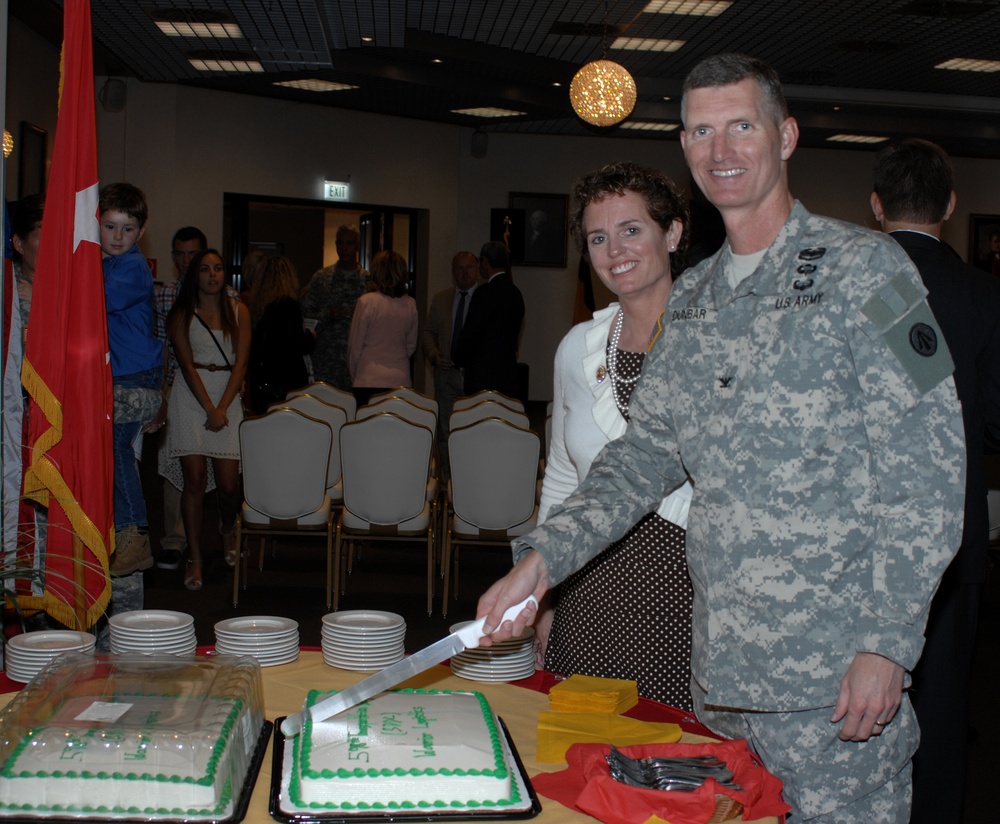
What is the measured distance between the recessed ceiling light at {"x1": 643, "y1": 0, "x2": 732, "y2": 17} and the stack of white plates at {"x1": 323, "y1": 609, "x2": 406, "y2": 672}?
24.5ft

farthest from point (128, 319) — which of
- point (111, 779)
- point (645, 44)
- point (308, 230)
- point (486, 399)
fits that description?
point (308, 230)

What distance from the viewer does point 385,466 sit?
16.4ft

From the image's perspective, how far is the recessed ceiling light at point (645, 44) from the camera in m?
9.44

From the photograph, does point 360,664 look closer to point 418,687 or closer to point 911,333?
point 418,687

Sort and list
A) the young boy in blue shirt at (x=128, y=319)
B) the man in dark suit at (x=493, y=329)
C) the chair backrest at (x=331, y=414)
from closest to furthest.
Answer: the young boy in blue shirt at (x=128, y=319) < the chair backrest at (x=331, y=414) < the man in dark suit at (x=493, y=329)

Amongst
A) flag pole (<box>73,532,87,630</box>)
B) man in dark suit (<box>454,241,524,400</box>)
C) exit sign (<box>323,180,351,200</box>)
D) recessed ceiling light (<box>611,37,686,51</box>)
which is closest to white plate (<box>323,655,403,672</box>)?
flag pole (<box>73,532,87,630</box>)

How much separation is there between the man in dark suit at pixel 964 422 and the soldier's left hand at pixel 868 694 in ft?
4.05

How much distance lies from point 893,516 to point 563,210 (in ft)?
42.7

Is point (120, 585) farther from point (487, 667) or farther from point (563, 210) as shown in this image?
point (563, 210)

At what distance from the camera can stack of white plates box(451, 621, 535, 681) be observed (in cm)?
185

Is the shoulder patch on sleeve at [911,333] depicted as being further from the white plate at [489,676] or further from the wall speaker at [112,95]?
the wall speaker at [112,95]

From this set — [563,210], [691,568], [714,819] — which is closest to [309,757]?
[714,819]

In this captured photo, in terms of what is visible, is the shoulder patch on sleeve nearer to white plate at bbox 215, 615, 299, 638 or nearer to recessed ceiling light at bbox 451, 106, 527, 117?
white plate at bbox 215, 615, 299, 638

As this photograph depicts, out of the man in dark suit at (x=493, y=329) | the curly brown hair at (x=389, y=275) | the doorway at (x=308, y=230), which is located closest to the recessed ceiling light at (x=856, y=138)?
the doorway at (x=308, y=230)
